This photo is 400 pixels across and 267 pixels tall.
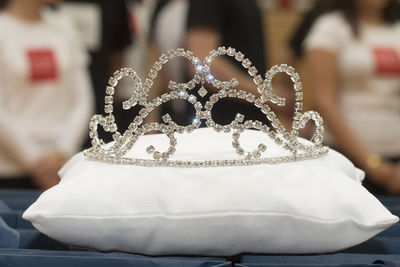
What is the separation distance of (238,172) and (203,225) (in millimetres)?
95

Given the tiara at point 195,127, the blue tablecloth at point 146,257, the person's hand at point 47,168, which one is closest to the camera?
the blue tablecloth at point 146,257

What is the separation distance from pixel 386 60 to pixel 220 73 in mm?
403

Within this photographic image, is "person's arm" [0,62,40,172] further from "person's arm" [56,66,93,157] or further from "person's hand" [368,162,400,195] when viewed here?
"person's hand" [368,162,400,195]

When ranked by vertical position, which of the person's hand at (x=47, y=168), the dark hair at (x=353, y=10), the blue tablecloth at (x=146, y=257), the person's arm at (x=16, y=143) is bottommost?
the blue tablecloth at (x=146, y=257)

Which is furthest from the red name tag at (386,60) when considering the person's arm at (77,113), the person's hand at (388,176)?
the person's arm at (77,113)

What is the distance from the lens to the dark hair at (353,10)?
195 centimetres

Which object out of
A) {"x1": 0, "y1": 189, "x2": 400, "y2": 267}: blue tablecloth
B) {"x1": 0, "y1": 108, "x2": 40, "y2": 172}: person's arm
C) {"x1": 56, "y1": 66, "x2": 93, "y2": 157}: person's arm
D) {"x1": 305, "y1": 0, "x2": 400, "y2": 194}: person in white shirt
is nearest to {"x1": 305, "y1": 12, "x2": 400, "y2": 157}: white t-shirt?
{"x1": 305, "y1": 0, "x2": 400, "y2": 194}: person in white shirt

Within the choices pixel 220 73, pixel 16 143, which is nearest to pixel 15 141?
pixel 16 143

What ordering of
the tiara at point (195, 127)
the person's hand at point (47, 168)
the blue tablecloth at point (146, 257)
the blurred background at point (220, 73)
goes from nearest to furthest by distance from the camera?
the blue tablecloth at point (146, 257), the tiara at point (195, 127), the blurred background at point (220, 73), the person's hand at point (47, 168)

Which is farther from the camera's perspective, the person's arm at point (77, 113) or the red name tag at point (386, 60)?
the person's arm at point (77, 113)

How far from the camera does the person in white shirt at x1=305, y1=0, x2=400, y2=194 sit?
193 centimetres

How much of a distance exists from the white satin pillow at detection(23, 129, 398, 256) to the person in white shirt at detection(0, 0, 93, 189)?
108cm

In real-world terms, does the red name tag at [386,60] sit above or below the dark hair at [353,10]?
below

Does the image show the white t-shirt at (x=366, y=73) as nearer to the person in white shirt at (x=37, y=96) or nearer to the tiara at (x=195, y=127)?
the person in white shirt at (x=37, y=96)
